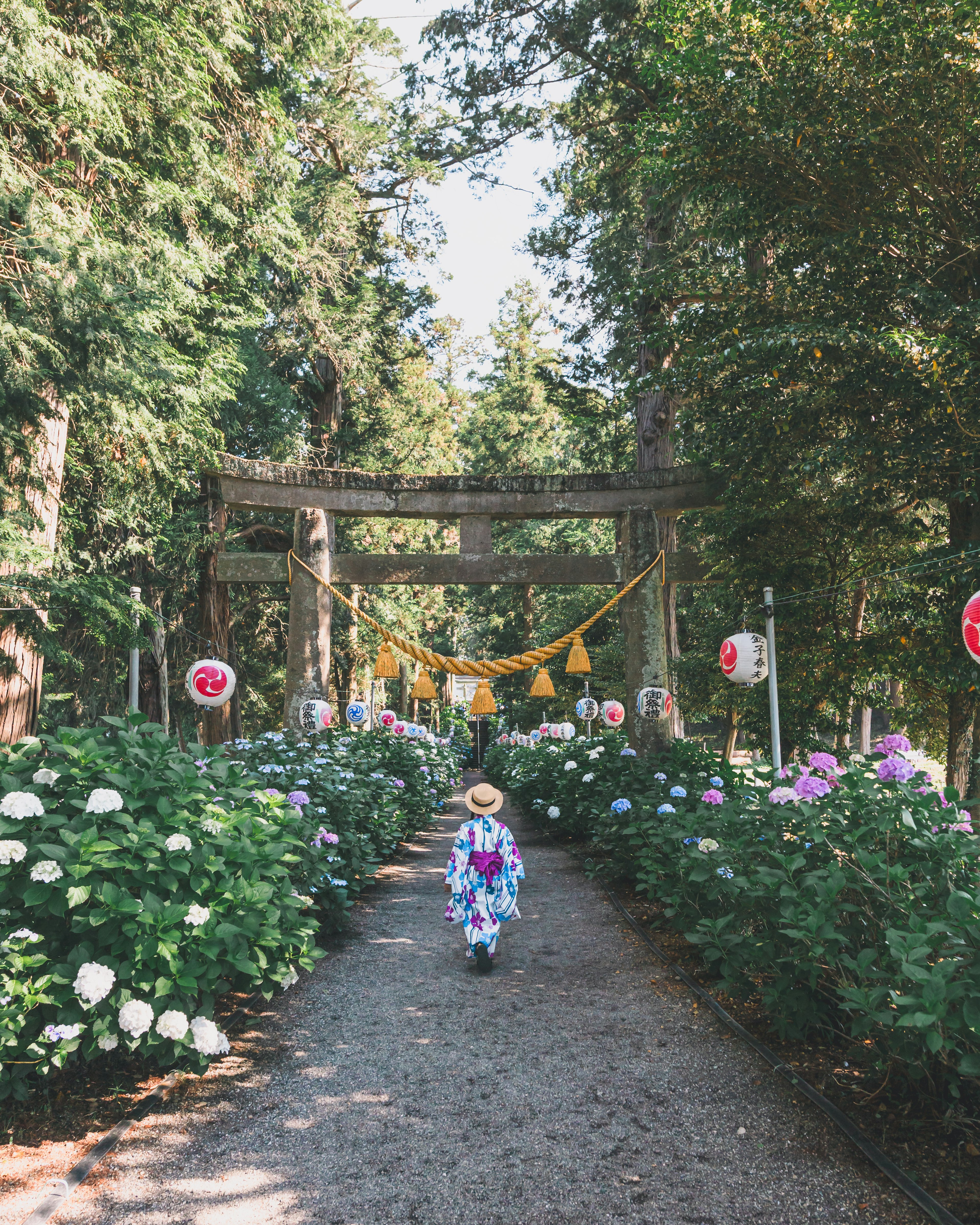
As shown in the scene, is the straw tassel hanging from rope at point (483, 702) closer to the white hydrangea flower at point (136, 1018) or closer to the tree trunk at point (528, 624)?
the white hydrangea flower at point (136, 1018)

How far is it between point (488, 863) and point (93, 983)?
Answer: 3008mm

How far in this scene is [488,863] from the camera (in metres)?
5.41

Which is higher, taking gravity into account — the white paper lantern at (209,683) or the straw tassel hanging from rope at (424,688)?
the white paper lantern at (209,683)

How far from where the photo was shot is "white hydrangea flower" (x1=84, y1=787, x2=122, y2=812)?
3.08 metres

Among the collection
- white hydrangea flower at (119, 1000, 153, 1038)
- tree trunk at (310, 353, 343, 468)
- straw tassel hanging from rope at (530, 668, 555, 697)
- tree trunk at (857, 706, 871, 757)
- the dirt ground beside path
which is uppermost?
tree trunk at (310, 353, 343, 468)

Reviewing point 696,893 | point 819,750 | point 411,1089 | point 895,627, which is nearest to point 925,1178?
point 411,1089

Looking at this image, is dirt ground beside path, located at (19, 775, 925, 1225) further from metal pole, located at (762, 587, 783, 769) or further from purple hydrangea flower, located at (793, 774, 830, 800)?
metal pole, located at (762, 587, 783, 769)

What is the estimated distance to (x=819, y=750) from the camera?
29.0ft

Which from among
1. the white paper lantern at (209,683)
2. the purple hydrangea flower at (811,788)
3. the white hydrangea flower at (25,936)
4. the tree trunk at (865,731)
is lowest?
the tree trunk at (865,731)

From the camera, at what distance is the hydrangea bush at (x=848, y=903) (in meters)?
2.49

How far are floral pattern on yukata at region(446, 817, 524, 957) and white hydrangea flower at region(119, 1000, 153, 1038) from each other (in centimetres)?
274

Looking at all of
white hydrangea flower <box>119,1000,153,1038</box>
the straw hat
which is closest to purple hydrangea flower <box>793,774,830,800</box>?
the straw hat

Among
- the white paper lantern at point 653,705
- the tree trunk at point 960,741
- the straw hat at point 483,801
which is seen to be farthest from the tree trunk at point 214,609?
the tree trunk at point 960,741

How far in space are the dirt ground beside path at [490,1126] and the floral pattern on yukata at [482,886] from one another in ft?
1.62
